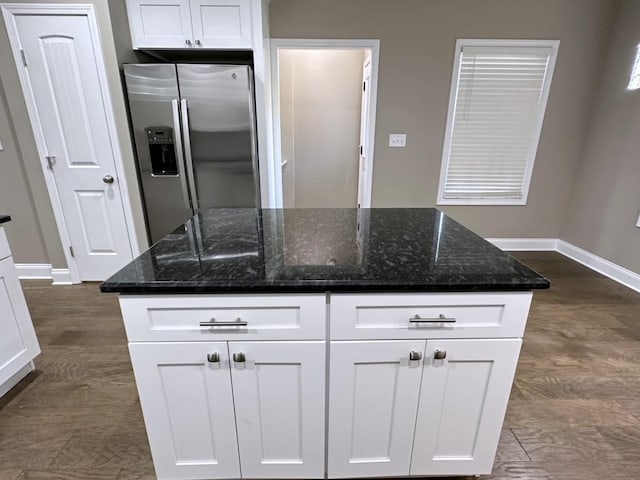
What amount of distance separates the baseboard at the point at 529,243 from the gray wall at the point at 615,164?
30 cm

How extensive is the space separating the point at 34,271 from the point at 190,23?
2645 mm

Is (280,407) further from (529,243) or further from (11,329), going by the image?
(529,243)

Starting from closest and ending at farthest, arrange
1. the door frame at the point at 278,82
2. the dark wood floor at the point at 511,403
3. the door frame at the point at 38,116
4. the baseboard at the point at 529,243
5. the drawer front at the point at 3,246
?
the dark wood floor at the point at 511,403 < the drawer front at the point at 3,246 < the door frame at the point at 38,116 < the door frame at the point at 278,82 < the baseboard at the point at 529,243

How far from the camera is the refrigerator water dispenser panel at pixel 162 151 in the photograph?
257 cm

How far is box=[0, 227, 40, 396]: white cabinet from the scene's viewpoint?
1573 millimetres

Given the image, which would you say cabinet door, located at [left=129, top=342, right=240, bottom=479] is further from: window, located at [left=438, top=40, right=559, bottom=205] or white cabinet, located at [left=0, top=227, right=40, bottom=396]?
window, located at [left=438, top=40, right=559, bottom=205]

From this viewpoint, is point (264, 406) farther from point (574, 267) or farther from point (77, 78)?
point (574, 267)

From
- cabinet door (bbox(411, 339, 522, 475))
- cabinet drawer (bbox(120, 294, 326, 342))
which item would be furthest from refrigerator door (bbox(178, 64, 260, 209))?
cabinet door (bbox(411, 339, 522, 475))

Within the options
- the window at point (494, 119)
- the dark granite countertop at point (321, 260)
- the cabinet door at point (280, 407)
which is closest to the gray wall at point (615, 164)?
the window at point (494, 119)

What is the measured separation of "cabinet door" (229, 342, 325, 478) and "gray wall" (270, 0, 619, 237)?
275 cm

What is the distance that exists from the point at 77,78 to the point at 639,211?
475cm

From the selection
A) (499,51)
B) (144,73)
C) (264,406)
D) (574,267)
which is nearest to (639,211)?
(574,267)

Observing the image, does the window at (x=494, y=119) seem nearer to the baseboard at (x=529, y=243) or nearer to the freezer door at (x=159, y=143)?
the baseboard at (x=529, y=243)

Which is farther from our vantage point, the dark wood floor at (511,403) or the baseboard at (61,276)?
the baseboard at (61,276)
